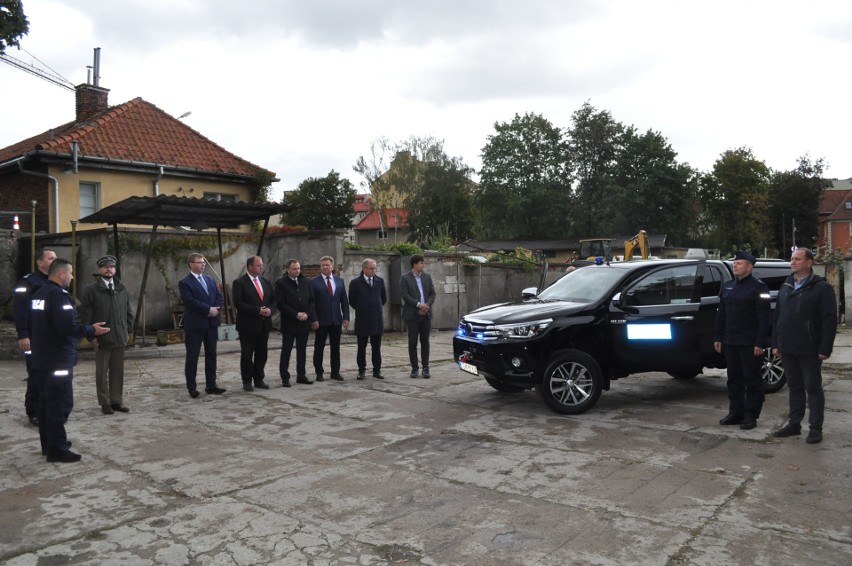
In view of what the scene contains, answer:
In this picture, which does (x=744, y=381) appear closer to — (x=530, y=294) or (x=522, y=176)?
(x=530, y=294)

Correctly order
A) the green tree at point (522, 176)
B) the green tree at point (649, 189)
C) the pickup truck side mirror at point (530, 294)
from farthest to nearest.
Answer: the green tree at point (522, 176)
the green tree at point (649, 189)
the pickup truck side mirror at point (530, 294)

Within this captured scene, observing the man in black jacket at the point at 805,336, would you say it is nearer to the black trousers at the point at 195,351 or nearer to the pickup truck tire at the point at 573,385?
the pickup truck tire at the point at 573,385

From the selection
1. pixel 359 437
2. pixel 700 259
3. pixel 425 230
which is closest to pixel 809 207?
pixel 425 230

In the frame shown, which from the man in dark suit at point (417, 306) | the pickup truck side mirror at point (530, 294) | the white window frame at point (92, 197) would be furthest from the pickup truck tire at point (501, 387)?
the white window frame at point (92, 197)

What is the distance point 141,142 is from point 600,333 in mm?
18738

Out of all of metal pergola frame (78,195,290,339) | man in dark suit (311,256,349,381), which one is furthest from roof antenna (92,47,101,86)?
man in dark suit (311,256,349,381)

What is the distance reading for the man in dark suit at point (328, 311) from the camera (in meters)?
10.3

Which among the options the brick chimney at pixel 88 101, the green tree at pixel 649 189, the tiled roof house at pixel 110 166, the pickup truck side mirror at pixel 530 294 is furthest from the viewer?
the green tree at pixel 649 189

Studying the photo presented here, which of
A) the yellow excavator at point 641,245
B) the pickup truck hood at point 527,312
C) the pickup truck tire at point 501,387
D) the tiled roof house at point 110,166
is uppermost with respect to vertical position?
the tiled roof house at point 110,166

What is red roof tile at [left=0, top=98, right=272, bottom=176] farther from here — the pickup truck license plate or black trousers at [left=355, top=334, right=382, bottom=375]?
the pickup truck license plate

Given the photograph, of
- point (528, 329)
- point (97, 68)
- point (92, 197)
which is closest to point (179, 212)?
point (528, 329)

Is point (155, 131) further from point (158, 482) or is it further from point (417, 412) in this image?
point (158, 482)

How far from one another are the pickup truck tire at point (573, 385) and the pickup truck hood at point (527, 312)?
499 mm

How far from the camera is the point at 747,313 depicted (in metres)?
7.11
